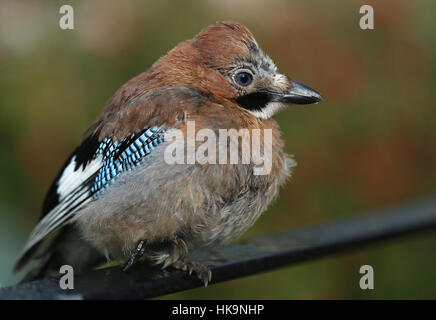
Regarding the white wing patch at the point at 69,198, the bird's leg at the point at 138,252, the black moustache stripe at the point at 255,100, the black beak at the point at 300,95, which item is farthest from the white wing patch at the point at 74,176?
the black beak at the point at 300,95

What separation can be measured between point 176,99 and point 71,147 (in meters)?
1.53

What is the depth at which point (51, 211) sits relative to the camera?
10.7 ft

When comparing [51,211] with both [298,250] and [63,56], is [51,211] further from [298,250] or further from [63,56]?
[63,56]

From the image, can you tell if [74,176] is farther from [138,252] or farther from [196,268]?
[196,268]

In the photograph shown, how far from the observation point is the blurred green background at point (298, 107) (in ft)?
14.1

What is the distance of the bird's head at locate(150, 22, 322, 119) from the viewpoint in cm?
315

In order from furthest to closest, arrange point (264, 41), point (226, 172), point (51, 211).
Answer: point (264, 41) → point (51, 211) → point (226, 172)

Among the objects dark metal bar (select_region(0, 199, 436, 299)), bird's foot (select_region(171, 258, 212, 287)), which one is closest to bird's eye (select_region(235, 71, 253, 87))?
dark metal bar (select_region(0, 199, 436, 299))

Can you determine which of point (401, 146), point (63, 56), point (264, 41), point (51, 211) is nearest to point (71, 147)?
point (63, 56)

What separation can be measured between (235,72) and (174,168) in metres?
0.62

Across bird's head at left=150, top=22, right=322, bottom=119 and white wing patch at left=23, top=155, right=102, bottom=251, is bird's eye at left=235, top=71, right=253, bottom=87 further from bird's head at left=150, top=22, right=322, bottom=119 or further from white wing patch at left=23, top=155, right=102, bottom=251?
white wing patch at left=23, top=155, right=102, bottom=251

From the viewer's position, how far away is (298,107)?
4570mm

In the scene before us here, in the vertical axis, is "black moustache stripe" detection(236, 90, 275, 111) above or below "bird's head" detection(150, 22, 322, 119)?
below

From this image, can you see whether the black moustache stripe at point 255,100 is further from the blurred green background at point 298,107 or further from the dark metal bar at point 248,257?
the blurred green background at point 298,107
